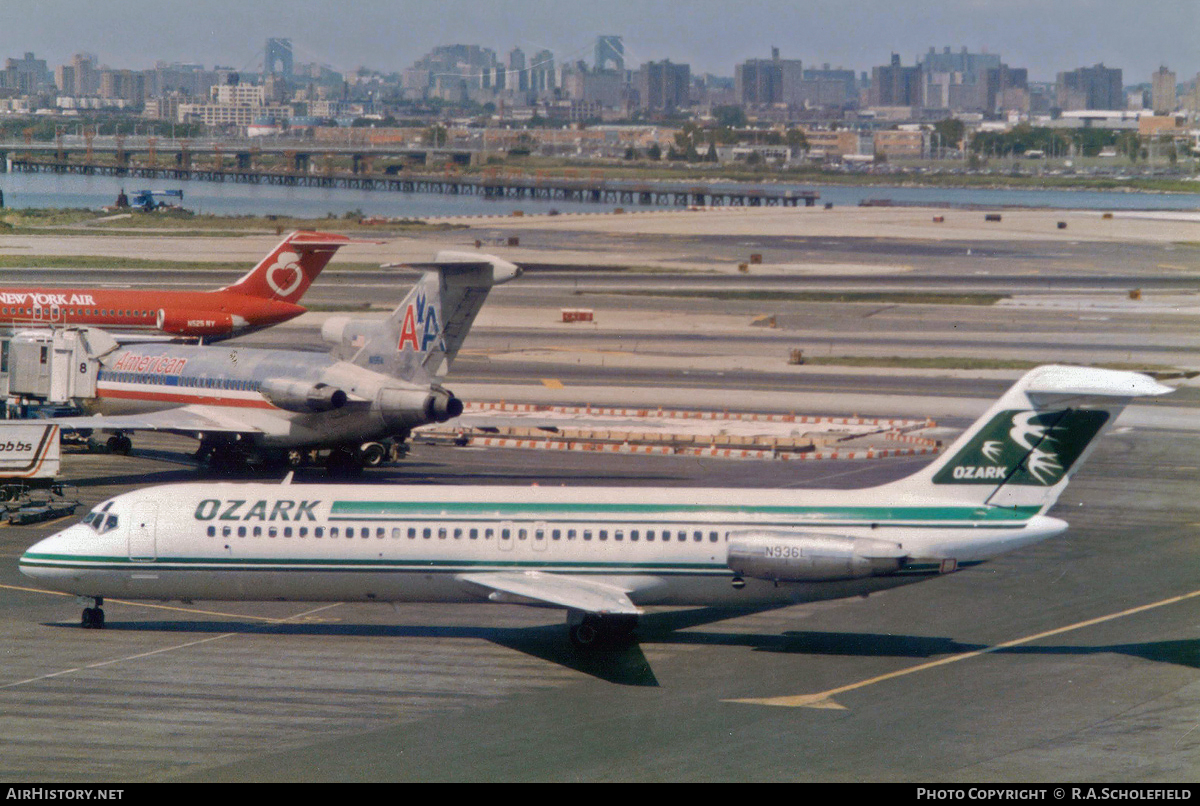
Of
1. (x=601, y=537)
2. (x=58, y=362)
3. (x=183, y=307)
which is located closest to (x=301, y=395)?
(x=58, y=362)

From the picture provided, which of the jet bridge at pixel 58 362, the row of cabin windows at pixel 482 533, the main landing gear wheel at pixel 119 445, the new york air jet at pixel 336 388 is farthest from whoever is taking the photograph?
the main landing gear wheel at pixel 119 445

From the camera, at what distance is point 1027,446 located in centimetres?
2698

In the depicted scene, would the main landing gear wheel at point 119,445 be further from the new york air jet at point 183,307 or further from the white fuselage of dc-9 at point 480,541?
the white fuselage of dc-9 at point 480,541

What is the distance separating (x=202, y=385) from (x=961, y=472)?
27339 millimetres

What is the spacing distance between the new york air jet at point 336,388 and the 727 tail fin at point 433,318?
0.10 ft

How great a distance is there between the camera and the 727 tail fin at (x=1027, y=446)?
26.6 metres

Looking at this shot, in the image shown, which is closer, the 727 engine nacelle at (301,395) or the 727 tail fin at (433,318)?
the 727 engine nacelle at (301,395)

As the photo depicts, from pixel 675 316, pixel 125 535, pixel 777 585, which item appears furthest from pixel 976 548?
pixel 675 316

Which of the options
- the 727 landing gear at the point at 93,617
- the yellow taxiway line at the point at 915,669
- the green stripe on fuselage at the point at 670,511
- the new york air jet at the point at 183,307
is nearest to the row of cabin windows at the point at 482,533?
the green stripe on fuselage at the point at 670,511

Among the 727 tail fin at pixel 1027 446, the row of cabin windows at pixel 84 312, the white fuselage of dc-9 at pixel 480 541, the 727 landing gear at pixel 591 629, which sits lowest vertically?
the 727 landing gear at pixel 591 629

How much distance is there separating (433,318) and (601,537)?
17.9m

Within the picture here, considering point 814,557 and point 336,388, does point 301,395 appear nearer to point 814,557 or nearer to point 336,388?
point 336,388

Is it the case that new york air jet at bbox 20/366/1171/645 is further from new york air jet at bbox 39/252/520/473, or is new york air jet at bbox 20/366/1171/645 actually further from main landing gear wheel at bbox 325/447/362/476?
main landing gear wheel at bbox 325/447/362/476

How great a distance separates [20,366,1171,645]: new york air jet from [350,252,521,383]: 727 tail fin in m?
15.4
